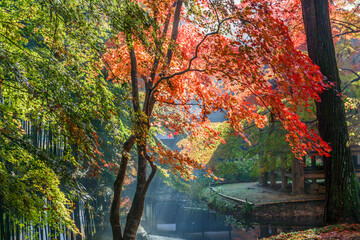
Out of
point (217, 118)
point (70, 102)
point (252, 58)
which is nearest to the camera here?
point (70, 102)

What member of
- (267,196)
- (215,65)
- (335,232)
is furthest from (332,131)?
(267,196)

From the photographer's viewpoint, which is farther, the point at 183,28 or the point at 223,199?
the point at 223,199

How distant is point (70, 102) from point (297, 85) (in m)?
3.44

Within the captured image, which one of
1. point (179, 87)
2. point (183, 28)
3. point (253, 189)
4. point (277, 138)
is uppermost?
point (183, 28)

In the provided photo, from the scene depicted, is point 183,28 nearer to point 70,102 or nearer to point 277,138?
point 70,102

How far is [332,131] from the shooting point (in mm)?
6582

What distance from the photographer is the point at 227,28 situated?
543cm

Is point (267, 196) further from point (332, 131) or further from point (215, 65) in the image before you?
point (215, 65)

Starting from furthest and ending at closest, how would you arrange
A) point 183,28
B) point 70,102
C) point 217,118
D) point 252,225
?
point 217,118
point 252,225
point 183,28
point 70,102

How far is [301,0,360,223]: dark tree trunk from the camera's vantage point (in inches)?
255

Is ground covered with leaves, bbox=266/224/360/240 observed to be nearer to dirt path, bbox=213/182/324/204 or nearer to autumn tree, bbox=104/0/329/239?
autumn tree, bbox=104/0/329/239

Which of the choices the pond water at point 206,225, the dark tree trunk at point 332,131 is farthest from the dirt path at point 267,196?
the dark tree trunk at point 332,131

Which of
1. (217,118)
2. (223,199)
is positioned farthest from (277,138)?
(217,118)

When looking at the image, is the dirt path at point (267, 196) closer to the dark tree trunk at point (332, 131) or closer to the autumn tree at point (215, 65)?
the dark tree trunk at point (332, 131)
